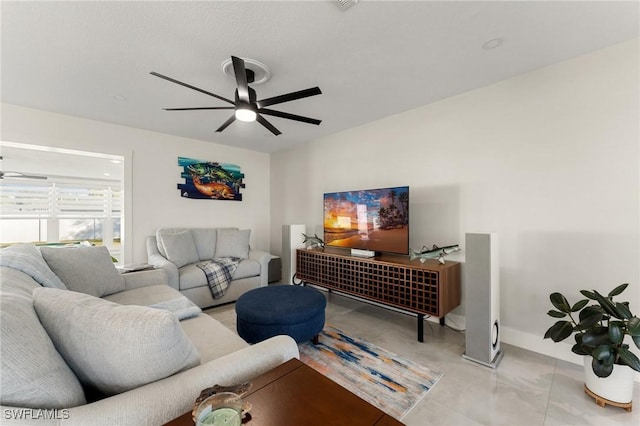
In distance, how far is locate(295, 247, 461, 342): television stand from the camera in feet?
7.71

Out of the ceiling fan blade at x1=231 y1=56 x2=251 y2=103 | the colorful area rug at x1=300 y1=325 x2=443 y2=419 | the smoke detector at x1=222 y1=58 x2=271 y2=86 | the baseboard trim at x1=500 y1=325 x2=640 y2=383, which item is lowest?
the colorful area rug at x1=300 y1=325 x2=443 y2=419

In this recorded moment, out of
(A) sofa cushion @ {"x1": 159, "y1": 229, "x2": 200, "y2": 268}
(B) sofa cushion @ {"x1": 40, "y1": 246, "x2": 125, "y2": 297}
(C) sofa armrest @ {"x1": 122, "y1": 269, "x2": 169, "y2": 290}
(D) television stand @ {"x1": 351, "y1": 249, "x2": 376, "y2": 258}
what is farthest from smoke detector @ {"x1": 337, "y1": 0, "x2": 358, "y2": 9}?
(A) sofa cushion @ {"x1": 159, "y1": 229, "x2": 200, "y2": 268}

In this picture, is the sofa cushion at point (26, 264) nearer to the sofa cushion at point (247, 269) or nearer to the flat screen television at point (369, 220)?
the sofa cushion at point (247, 269)

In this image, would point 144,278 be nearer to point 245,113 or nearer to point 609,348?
point 245,113

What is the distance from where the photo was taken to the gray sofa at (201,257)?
3146 mm

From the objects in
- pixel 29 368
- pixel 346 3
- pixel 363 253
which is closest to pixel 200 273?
pixel 363 253

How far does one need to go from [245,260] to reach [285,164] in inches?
75.0

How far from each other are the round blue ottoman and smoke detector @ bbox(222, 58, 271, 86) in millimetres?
1903

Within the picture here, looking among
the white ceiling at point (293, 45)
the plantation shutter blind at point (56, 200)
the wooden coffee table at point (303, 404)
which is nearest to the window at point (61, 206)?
the plantation shutter blind at point (56, 200)

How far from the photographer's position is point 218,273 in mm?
3357

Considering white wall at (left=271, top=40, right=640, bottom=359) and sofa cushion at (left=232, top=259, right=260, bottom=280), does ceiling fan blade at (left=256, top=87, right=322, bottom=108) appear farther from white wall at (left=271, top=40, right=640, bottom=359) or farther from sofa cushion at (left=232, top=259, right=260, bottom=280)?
sofa cushion at (left=232, top=259, right=260, bottom=280)

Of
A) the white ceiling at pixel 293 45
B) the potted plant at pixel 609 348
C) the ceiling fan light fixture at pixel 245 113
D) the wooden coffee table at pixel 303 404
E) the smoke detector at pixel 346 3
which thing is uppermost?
the white ceiling at pixel 293 45

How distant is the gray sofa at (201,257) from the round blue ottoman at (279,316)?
1.22m

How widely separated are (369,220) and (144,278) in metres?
2.49
